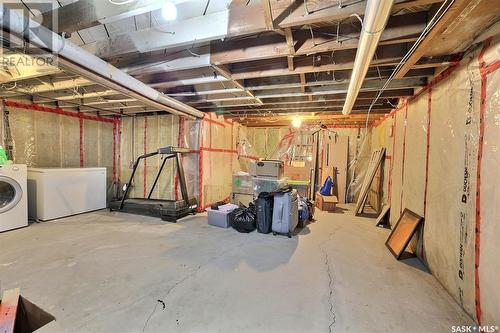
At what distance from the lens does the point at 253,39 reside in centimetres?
212

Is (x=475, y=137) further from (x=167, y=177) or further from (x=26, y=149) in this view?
(x=26, y=149)

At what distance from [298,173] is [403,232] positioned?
327 centimetres

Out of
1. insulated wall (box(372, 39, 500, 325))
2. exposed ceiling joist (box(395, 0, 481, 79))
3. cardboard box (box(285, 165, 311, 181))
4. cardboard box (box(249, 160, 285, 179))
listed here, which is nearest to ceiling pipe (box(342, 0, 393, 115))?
exposed ceiling joist (box(395, 0, 481, 79))

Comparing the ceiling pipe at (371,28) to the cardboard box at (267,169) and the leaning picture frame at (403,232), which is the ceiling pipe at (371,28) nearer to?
the leaning picture frame at (403,232)

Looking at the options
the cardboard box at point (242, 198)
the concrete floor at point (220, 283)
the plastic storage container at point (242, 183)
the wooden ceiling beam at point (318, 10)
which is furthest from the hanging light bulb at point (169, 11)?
the cardboard box at point (242, 198)

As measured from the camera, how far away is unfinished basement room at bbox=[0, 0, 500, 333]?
1555 mm

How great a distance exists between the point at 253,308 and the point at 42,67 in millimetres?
3310

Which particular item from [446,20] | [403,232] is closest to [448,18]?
[446,20]

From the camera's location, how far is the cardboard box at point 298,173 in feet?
19.4

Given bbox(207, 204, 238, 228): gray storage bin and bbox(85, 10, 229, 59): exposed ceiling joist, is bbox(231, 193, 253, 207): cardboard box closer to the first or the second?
bbox(207, 204, 238, 228): gray storage bin

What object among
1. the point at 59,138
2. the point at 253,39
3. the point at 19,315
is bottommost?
the point at 19,315

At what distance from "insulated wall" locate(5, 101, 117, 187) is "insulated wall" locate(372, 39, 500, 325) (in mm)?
6282

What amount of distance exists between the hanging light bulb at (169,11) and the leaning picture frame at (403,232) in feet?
10.9

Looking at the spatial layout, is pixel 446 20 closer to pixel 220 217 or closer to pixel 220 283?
pixel 220 283
